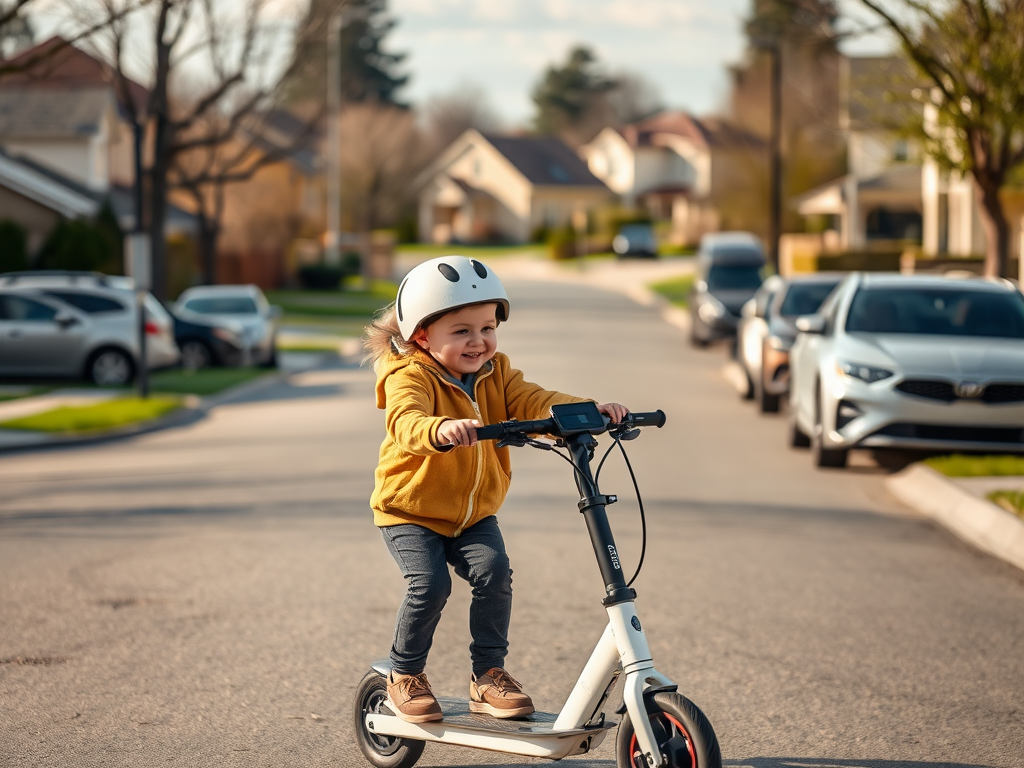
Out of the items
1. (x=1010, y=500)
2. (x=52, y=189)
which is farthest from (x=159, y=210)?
(x=1010, y=500)

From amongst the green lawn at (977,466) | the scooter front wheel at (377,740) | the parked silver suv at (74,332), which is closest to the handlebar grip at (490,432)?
the scooter front wheel at (377,740)

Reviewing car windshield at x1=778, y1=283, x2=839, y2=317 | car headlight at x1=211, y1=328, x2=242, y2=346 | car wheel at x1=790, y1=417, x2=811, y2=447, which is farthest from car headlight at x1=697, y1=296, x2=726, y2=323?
car wheel at x1=790, y1=417, x2=811, y2=447

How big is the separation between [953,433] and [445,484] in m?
8.47

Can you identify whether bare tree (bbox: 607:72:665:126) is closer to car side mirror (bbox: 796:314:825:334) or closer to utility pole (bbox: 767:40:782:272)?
utility pole (bbox: 767:40:782:272)

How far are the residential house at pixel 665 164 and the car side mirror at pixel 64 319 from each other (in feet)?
224

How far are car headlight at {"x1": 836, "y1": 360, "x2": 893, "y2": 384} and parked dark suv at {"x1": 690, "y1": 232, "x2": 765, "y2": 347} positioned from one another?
16529 millimetres

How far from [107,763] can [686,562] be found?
4.52 metres

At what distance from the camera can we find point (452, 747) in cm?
530

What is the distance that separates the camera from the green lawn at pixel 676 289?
4847 centimetres

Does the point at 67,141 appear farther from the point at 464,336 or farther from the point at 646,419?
the point at 646,419

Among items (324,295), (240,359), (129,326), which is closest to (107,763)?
(129,326)

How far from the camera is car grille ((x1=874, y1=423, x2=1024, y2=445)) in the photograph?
1220 centimetres

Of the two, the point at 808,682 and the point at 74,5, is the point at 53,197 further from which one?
the point at 808,682

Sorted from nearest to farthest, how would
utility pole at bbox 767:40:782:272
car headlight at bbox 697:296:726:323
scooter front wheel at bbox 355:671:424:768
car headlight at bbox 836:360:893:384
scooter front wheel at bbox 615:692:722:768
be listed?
Answer: scooter front wheel at bbox 615:692:722:768 → scooter front wheel at bbox 355:671:424:768 → car headlight at bbox 836:360:893:384 → car headlight at bbox 697:296:726:323 → utility pole at bbox 767:40:782:272
